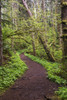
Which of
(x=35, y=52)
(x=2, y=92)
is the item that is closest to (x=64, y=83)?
(x=2, y=92)

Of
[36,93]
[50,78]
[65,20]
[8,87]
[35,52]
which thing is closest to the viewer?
[36,93]

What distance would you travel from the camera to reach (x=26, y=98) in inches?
183

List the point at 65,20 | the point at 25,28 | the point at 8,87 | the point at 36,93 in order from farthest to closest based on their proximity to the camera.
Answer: the point at 25,28, the point at 65,20, the point at 8,87, the point at 36,93

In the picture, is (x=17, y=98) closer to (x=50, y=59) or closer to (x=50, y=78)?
(x=50, y=78)

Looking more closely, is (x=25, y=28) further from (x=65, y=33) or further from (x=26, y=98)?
(x=26, y=98)

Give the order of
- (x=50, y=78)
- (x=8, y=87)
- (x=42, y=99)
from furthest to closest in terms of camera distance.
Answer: (x=50, y=78) < (x=8, y=87) < (x=42, y=99)

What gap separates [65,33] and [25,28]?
4.28 meters

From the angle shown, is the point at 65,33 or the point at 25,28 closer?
the point at 65,33

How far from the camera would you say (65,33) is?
657cm

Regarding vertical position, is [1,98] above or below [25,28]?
below

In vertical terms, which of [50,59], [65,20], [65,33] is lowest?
[50,59]

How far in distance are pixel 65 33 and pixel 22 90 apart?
13.7 feet

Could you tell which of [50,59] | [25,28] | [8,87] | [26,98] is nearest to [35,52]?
[50,59]

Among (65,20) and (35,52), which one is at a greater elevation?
(65,20)
